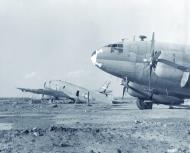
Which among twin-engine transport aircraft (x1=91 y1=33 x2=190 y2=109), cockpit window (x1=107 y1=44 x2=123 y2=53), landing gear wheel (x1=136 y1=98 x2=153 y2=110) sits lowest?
landing gear wheel (x1=136 y1=98 x2=153 y2=110)

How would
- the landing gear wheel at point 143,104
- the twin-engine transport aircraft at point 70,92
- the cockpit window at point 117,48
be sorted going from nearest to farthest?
1. the cockpit window at point 117,48
2. the landing gear wheel at point 143,104
3. the twin-engine transport aircraft at point 70,92

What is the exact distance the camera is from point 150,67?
29203mm

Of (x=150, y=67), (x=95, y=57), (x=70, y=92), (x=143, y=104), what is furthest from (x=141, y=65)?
(x=70, y=92)

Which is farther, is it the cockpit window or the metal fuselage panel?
the cockpit window

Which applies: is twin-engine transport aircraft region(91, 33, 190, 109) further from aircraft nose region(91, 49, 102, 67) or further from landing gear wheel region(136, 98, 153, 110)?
landing gear wheel region(136, 98, 153, 110)

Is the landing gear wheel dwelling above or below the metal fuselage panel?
below

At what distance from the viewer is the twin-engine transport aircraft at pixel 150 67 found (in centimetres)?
2883

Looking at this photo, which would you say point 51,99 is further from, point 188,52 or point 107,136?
point 107,136

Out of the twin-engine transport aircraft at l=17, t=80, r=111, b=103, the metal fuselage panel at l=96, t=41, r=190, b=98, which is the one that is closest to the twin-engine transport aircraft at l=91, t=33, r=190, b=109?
the metal fuselage panel at l=96, t=41, r=190, b=98

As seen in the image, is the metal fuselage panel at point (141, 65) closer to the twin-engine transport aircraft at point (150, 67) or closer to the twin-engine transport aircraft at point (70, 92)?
the twin-engine transport aircraft at point (150, 67)

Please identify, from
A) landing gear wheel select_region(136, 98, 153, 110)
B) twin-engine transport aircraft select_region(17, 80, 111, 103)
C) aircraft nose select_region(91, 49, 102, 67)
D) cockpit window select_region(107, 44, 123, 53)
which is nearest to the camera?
cockpit window select_region(107, 44, 123, 53)

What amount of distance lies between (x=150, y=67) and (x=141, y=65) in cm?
71

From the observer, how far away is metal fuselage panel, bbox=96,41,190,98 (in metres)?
28.8

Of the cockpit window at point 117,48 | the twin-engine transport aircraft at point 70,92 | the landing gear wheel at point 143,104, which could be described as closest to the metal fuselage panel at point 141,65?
the cockpit window at point 117,48
